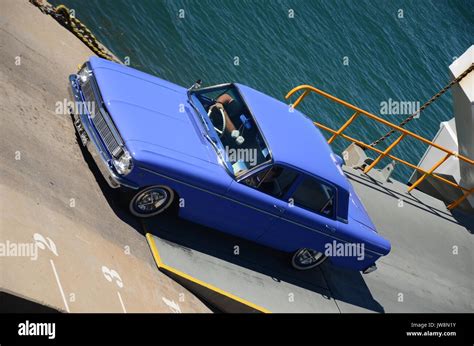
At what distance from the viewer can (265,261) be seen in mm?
10188

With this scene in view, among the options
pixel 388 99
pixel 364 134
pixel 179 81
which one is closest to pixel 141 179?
pixel 179 81

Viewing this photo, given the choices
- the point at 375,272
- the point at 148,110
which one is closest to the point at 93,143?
the point at 148,110

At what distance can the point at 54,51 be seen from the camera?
11508 mm

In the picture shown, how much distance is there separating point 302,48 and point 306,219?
44.4 ft

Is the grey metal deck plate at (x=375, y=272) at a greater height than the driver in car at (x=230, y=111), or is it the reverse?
the driver in car at (x=230, y=111)

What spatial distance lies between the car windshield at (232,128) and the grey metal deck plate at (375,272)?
3.99 feet

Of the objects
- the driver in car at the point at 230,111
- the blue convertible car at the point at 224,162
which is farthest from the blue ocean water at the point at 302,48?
the blue convertible car at the point at 224,162

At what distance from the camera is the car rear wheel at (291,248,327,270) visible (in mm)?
10226

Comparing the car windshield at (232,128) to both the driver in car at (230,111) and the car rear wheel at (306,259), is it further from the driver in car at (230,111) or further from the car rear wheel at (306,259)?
the car rear wheel at (306,259)

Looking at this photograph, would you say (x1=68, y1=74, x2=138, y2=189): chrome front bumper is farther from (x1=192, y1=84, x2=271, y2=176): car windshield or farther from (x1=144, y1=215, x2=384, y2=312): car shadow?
(x1=192, y1=84, x2=271, y2=176): car windshield

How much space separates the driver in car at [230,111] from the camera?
963 cm

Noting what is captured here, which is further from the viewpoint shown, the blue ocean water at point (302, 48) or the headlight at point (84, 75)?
the blue ocean water at point (302, 48)

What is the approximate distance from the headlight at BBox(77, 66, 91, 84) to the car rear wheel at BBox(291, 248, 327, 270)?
416cm
